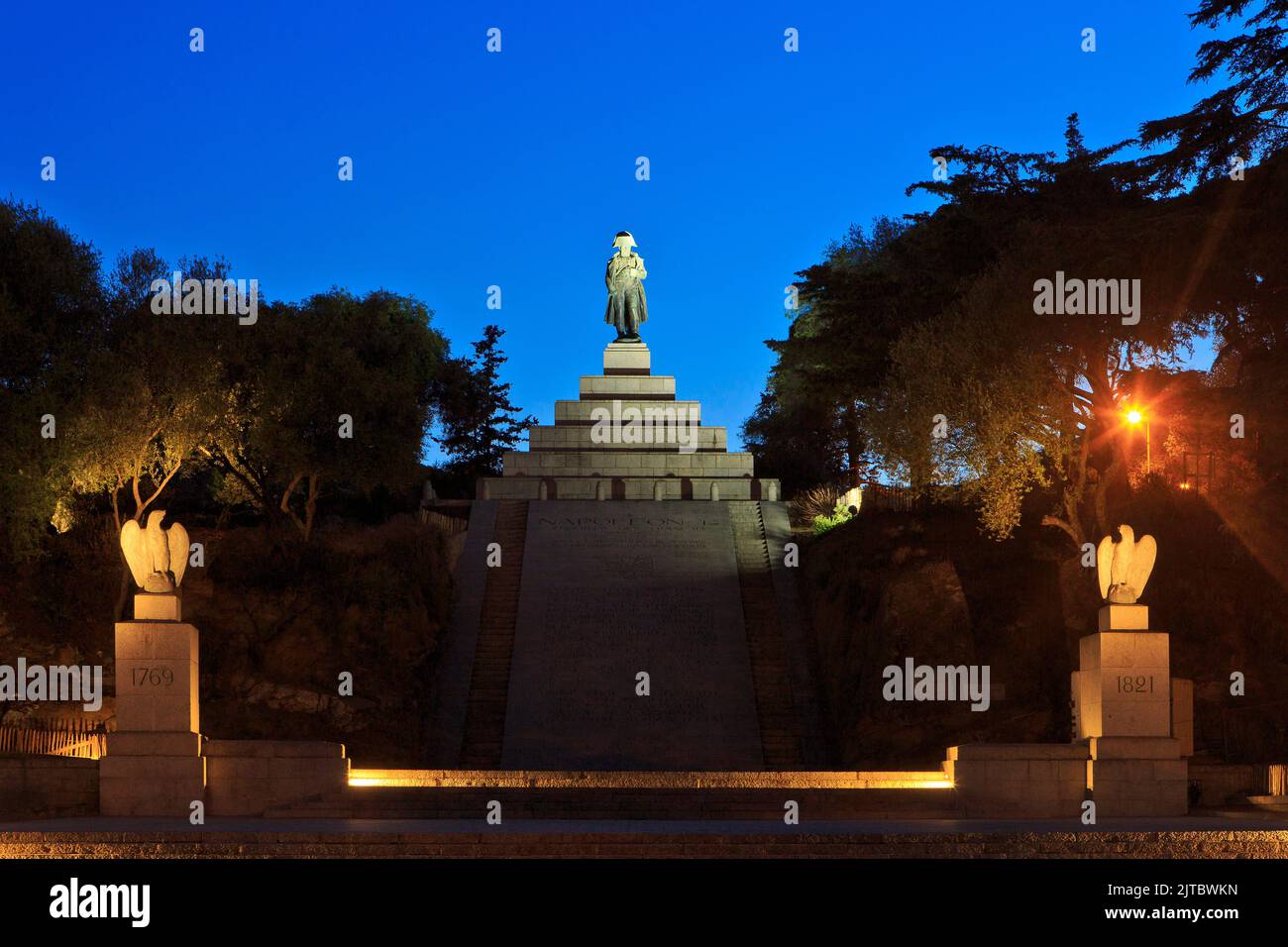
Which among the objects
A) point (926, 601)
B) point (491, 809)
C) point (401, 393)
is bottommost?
point (491, 809)

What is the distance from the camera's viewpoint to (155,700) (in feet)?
70.9

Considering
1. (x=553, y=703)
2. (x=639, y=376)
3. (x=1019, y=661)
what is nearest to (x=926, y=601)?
(x=1019, y=661)

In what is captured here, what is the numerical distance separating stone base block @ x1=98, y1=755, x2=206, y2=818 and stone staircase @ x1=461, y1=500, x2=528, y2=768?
24.2 feet

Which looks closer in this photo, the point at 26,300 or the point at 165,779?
the point at 165,779

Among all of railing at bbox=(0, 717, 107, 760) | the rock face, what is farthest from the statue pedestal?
railing at bbox=(0, 717, 107, 760)

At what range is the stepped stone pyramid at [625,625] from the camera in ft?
94.8

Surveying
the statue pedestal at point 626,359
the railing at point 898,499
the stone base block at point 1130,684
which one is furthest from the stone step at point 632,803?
the statue pedestal at point 626,359

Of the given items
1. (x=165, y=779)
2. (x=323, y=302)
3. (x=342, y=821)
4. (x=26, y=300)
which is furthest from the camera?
(x=323, y=302)

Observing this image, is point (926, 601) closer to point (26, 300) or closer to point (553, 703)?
point (553, 703)

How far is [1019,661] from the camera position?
29922mm

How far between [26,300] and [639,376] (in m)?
24.6

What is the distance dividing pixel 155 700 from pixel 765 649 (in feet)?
48.7

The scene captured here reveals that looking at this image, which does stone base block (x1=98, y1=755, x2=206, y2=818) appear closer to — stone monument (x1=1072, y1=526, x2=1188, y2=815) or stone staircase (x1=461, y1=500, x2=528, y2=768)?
stone staircase (x1=461, y1=500, x2=528, y2=768)

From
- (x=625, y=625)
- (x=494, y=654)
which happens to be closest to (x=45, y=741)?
(x=494, y=654)
